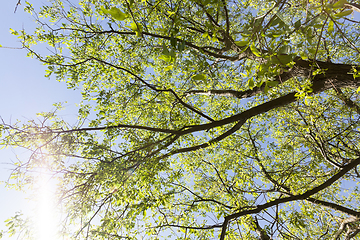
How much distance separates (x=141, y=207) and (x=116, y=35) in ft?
19.9

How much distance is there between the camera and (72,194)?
4.91m

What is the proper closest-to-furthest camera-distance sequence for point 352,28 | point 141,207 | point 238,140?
point 141,207, point 352,28, point 238,140

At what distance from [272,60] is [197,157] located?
6.61 meters

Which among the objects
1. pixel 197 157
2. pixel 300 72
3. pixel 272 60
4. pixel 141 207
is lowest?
pixel 141 207

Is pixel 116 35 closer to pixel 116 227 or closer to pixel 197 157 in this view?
pixel 197 157

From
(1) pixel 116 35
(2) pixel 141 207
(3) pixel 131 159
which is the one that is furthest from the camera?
(1) pixel 116 35

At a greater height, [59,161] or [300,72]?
[300,72]

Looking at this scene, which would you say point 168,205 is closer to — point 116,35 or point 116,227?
point 116,227

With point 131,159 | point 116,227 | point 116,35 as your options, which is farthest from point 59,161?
point 116,35

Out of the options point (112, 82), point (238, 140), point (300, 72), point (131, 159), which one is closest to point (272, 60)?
point (300, 72)

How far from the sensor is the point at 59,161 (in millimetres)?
5129

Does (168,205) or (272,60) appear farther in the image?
(168,205)

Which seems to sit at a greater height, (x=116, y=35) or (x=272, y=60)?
(x=116, y=35)

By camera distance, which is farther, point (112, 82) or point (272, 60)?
point (112, 82)
